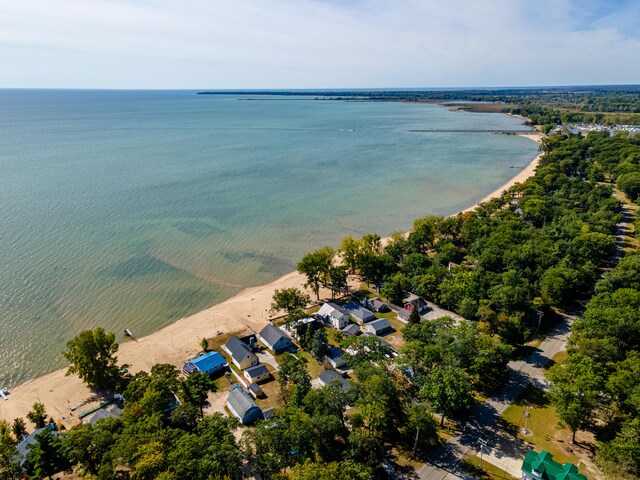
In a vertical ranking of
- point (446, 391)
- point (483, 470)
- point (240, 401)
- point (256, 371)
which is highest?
point (446, 391)

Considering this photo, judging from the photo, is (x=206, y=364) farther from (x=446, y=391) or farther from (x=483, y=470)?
(x=483, y=470)

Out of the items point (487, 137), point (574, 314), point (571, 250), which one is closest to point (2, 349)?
point (574, 314)

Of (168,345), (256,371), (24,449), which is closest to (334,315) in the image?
(256,371)

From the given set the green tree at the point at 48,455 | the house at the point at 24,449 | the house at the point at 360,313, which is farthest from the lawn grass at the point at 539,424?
the house at the point at 24,449

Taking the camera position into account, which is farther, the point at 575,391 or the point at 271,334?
the point at 271,334

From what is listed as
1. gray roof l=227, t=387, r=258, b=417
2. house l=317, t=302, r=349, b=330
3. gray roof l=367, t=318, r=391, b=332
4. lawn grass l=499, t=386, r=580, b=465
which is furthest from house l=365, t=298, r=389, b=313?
gray roof l=227, t=387, r=258, b=417

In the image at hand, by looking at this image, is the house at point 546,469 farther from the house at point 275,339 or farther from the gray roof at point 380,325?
the house at point 275,339
